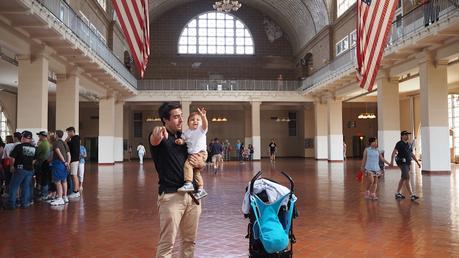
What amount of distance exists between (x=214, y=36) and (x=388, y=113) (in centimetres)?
2238

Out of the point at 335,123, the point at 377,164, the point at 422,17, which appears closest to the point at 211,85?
the point at 335,123

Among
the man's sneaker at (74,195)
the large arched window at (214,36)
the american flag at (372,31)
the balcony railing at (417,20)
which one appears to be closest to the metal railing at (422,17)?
the balcony railing at (417,20)

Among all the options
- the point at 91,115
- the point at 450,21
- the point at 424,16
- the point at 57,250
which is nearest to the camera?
the point at 57,250

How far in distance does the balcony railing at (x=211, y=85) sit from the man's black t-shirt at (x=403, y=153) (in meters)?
22.9

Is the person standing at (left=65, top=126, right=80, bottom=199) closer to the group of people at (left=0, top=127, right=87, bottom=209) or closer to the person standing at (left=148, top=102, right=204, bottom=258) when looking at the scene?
the group of people at (left=0, top=127, right=87, bottom=209)

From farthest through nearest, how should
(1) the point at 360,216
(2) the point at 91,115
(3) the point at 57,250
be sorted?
(2) the point at 91,115
(1) the point at 360,216
(3) the point at 57,250

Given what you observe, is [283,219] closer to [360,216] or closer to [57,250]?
[57,250]

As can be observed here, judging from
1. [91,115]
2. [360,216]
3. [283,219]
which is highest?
[91,115]

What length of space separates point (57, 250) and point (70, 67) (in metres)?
14.6

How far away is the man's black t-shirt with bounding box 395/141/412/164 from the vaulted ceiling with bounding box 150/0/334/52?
22.6m

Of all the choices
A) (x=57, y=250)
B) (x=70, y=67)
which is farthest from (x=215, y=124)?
(x=57, y=250)

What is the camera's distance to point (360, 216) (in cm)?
705

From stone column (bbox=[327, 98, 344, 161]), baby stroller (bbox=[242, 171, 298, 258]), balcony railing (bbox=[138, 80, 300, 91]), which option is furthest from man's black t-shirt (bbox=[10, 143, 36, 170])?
stone column (bbox=[327, 98, 344, 161])

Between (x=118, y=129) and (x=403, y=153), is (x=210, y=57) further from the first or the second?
(x=403, y=153)
